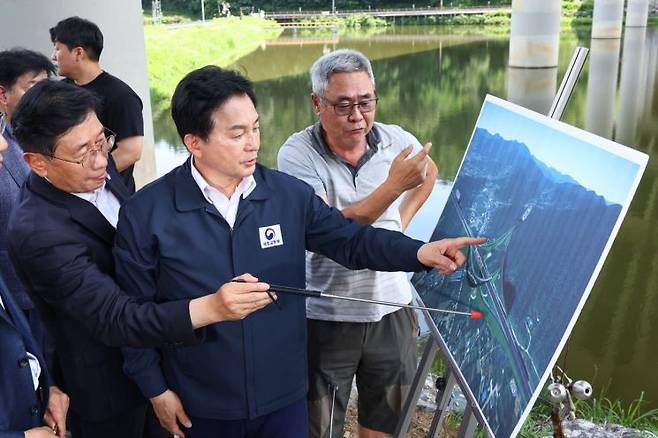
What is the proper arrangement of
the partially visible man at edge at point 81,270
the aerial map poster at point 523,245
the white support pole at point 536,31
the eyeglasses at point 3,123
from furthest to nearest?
the white support pole at point 536,31 < the eyeglasses at point 3,123 < the partially visible man at edge at point 81,270 < the aerial map poster at point 523,245

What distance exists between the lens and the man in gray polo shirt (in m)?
1.70

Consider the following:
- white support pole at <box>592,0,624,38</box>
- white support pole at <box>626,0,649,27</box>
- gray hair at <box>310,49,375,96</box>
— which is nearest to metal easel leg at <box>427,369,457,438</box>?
gray hair at <box>310,49,375,96</box>

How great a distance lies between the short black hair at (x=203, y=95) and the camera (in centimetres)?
132

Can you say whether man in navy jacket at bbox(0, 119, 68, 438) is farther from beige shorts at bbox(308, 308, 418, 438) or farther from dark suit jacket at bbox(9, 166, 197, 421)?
beige shorts at bbox(308, 308, 418, 438)

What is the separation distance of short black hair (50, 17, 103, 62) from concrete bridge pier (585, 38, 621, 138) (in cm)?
891

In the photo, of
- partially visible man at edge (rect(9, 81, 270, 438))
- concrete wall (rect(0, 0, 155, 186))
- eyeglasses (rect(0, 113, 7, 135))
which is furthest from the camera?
concrete wall (rect(0, 0, 155, 186))

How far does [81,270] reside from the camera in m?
1.34

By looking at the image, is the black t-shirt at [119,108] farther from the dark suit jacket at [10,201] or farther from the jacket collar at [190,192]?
the jacket collar at [190,192]

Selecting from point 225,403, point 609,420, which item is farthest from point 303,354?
point 609,420

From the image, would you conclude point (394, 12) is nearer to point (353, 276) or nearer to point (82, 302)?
point (353, 276)

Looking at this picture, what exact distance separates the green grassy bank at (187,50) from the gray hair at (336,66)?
10.6 m

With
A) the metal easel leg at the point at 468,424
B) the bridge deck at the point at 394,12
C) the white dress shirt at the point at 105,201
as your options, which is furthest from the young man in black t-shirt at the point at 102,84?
the bridge deck at the point at 394,12

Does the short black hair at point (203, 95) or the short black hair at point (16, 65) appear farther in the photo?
the short black hair at point (16, 65)

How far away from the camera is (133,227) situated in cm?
135
